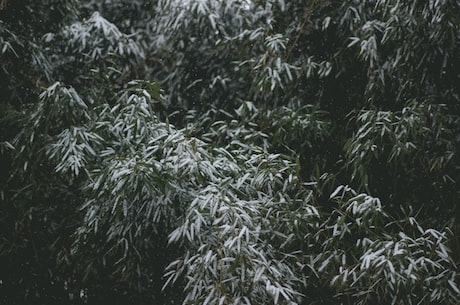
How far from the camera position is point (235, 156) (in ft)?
12.6

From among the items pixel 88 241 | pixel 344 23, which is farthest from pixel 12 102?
pixel 344 23

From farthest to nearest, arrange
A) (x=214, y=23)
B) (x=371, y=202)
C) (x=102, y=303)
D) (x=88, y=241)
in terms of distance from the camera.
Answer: (x=214, y=23)
(x=102, y=303)
(x=88, y=241)
(x=371, y=202)

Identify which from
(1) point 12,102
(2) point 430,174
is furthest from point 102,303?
(2) point 430,174

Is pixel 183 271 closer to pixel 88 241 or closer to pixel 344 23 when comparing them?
pixel 88 241

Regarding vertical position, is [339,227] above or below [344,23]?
below

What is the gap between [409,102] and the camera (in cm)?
374

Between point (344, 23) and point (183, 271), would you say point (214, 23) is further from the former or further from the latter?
point (183, 271)

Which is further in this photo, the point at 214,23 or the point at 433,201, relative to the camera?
the point at 214,23

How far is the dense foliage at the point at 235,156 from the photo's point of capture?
3.27 meters

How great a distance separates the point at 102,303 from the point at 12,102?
1.27 meters

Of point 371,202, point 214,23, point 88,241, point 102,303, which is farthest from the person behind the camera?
point 214,23

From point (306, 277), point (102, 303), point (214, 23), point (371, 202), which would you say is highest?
point (214, 23)

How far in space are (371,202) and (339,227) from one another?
211 millimetres

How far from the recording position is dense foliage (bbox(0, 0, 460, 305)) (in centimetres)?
327
